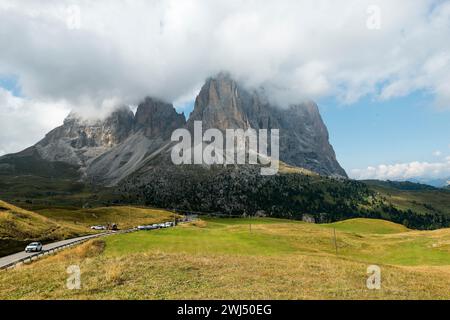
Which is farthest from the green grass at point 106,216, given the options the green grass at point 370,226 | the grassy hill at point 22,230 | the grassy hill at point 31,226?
the green grass at point 370,226

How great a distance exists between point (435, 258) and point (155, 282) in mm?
52237

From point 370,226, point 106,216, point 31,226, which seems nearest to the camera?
point 31,226

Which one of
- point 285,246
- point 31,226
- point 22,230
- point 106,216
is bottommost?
point 285,246

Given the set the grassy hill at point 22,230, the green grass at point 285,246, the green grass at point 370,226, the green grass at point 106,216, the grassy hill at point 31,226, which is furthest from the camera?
the green grass at point 370,226

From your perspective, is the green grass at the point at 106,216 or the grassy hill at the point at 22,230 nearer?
the grassy hill at the point at 22,230

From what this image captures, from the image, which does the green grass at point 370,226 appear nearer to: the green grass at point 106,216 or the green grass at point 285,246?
the green grass at point 285,246

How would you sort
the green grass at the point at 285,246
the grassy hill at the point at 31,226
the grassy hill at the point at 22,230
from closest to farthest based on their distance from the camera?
the green grass at the point at 285,246 → the grassy hill at the point at 22,230 → the grassy hill at the point at 31,226

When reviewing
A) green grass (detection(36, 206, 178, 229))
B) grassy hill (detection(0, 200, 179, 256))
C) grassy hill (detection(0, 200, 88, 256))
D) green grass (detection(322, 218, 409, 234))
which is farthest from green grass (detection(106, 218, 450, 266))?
green grass (detection(36, 206, 178, 229))

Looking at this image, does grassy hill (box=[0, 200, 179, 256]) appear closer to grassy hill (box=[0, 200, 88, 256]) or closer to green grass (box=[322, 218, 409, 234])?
grassy hill (box=[0, 200, 88, 256])

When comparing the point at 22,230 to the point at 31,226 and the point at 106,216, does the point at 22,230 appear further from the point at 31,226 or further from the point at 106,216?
the point at 106,216

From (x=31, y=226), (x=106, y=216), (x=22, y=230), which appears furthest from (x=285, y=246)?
(x=106, y=216)

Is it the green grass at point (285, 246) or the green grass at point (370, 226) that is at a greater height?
the green grass at point (285, 246)

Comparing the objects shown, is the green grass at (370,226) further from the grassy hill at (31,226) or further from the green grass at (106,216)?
the grassy hill at (31,226)
